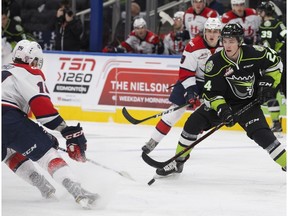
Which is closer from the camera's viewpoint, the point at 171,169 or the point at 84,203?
the point at 84,203

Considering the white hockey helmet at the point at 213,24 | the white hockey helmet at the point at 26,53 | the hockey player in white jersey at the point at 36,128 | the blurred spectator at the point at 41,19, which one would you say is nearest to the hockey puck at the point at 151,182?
the hockey player in white jersey at the point at 36,128

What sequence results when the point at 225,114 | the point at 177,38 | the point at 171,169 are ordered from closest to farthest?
the point at 225,114, the point at 171,169, the point at 177,38

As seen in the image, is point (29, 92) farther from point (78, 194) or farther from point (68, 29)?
point (68, 29)

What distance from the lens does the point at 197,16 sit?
9.14 m

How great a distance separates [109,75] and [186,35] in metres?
0.97

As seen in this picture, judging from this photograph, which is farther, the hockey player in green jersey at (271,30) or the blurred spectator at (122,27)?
the blurred spectator at (122,27)

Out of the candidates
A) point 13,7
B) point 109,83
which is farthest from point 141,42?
point 13,7

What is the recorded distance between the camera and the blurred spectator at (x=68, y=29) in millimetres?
10125

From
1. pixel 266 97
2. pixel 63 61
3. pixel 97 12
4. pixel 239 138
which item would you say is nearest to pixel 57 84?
pixel 63 61

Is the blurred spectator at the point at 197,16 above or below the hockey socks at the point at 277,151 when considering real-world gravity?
above

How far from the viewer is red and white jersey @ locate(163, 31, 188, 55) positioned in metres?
9.44

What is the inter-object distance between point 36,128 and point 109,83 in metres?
4.91

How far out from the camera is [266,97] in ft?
17.9

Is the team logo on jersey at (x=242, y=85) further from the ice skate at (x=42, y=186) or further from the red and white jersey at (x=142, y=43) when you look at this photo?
the red and white jersey at (x=142, y=43)
